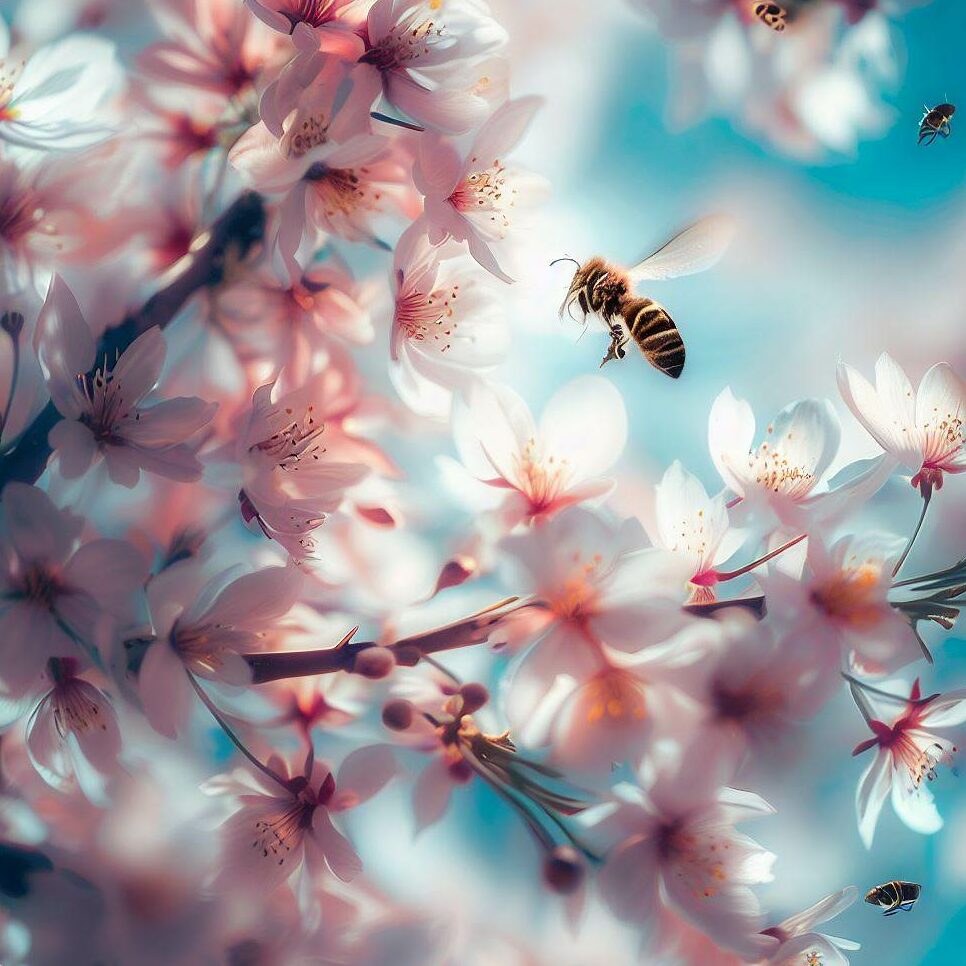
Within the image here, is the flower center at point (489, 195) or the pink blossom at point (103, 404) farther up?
the flower center at point (489, 195)

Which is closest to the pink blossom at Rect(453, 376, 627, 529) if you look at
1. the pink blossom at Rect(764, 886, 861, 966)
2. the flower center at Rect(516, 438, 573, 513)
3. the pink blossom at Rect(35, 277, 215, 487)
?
the flower center at Rect(516, 438, 573, 513)

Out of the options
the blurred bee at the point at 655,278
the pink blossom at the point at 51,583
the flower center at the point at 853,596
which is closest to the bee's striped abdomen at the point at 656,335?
the blurred bee at the point at 655,278

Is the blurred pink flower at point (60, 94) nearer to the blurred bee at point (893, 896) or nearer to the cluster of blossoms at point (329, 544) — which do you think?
the cluster of blossoms at point (329, 544)

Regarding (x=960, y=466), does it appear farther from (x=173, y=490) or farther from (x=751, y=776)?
(x=173, y=490)

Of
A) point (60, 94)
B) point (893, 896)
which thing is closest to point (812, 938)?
point (893, 896)

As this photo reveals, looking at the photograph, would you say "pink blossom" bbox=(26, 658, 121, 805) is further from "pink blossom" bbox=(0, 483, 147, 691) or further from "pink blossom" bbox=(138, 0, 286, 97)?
"pink blossom" bbox=(138, 0, 286, 97)

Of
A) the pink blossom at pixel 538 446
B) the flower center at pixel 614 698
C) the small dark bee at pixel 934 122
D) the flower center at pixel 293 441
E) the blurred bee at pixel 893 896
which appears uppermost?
the small dark bee at pixel 934 122
